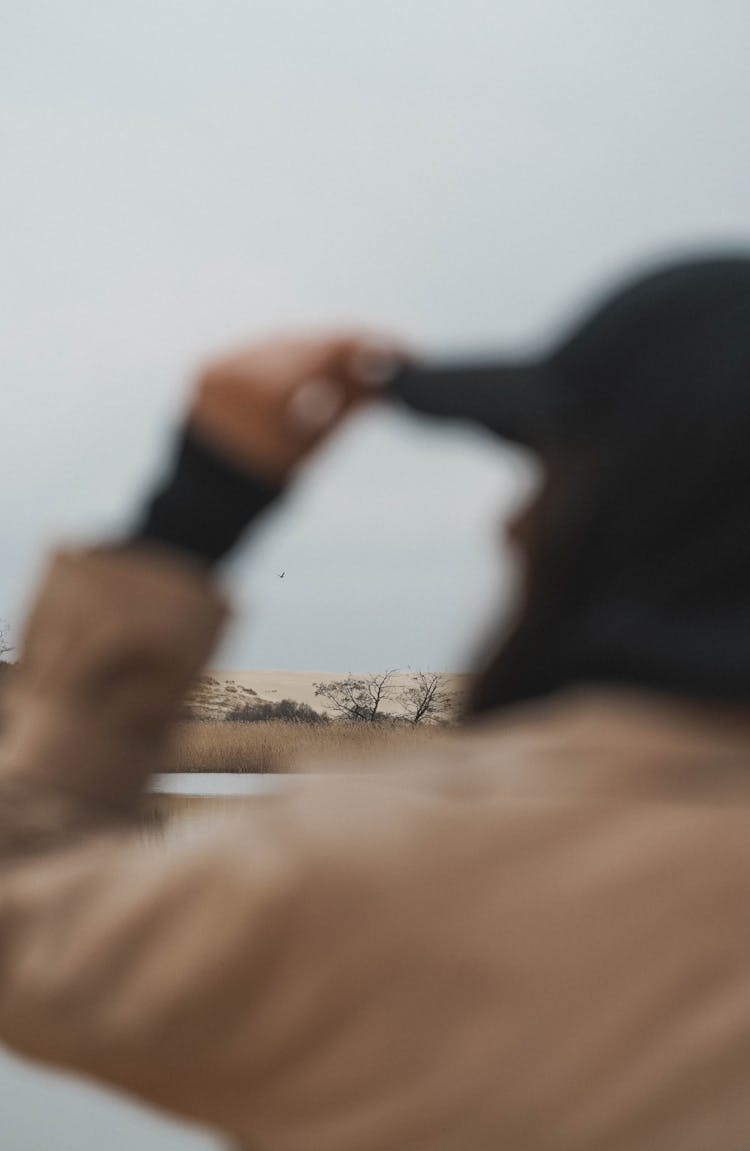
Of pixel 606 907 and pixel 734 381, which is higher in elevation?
pixel 734 381

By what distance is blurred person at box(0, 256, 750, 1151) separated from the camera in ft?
0.81

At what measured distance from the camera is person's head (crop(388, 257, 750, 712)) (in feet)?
0.89

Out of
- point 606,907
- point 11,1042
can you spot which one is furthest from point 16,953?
point 606,907

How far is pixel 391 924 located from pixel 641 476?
0.12 metres

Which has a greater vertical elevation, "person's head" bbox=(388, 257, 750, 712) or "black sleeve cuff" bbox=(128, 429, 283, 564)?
"person's head" bbox=(388, 257, 750, 712)

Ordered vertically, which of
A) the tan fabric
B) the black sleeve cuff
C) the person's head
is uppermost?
the person's head

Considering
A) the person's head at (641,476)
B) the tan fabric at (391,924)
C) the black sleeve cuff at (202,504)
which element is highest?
the person's head at (641,476)

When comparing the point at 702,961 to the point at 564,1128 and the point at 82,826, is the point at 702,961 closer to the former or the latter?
the point at 564,1128

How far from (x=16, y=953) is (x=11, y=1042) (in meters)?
0.03

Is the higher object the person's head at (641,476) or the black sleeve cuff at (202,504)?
the person's head at (641,476)

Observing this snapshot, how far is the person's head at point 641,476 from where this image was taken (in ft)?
0.89

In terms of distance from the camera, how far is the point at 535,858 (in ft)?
0.85

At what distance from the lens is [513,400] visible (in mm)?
284

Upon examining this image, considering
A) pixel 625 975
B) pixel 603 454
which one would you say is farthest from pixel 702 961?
pixel 603 454
